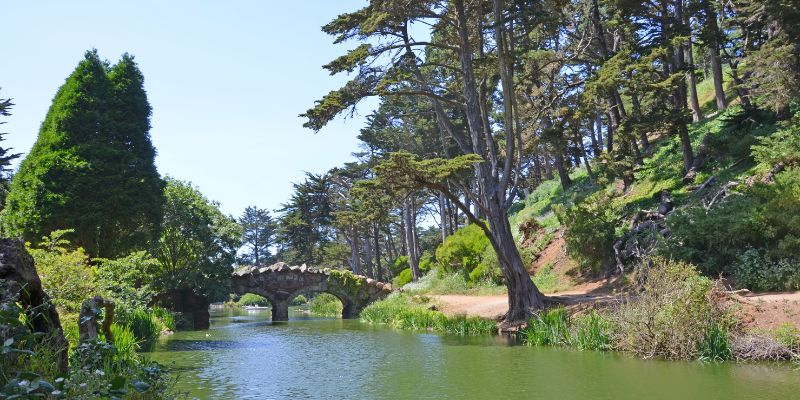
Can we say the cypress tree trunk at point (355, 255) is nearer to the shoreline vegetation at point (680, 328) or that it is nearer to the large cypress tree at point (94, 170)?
the large cypress tree at point (94, 170)

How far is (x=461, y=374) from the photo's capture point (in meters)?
11.3

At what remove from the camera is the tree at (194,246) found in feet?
91.4

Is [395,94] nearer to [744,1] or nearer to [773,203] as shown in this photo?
[773,203]

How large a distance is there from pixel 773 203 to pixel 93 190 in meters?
21.4

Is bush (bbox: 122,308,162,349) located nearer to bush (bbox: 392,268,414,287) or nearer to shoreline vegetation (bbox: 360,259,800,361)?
shoreline vegetation (bbox: 360,259,800,361)

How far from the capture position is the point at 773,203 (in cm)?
1536

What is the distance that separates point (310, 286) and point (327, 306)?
7757 mm

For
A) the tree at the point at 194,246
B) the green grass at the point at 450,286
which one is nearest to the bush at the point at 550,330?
the green grass at the point at 450,286

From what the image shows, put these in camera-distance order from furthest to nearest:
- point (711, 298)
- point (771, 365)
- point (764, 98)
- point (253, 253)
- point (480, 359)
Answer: point (253, 253) < point (764, 98) < point (480, 359) < point (711, 298) < point (771, 365)

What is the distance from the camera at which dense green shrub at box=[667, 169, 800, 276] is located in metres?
14.9

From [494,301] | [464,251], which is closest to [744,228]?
[494,301]

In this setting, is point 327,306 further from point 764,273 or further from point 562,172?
point 764,273

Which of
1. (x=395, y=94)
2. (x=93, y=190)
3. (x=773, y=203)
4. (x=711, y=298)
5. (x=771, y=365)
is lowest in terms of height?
(x=771, y=365)

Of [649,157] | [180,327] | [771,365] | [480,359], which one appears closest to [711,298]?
[771,365]
